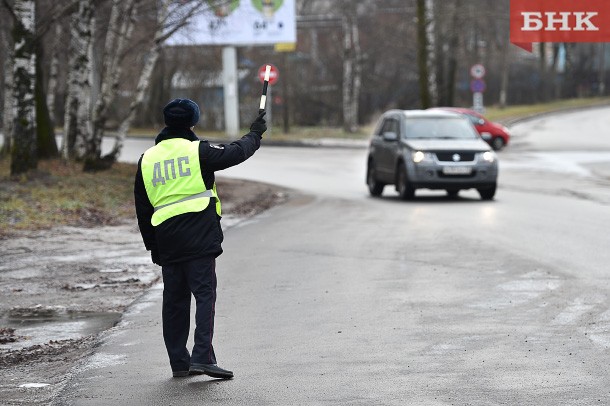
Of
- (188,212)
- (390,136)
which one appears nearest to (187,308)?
(188,212)

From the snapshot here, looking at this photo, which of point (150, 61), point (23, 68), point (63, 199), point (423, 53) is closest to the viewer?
point (63, 199)

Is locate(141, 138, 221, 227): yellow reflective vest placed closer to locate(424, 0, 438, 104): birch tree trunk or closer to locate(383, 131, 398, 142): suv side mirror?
locate(383, 131, 398, 142): suv side mirror

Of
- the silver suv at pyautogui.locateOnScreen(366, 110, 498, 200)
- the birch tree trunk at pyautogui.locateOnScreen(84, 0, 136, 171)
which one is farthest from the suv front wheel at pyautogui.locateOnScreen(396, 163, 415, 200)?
the birch tree trunk at pyautogui.locateOnScreen(84, 0, 136, 171)

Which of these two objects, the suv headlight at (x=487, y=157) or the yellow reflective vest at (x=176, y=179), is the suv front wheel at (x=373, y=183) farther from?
the yellow reflective vest at (x=176, y=179)

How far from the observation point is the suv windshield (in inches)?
963

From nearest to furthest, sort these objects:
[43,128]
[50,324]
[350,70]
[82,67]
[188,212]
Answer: [188,212], [50,324], [82,67], [43,128], [350,70]

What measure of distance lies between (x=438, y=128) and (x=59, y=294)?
545 inches

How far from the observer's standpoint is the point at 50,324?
10.2m

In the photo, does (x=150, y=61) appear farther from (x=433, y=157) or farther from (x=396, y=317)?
(x=396, y=317)

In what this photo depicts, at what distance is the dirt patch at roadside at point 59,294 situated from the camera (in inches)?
324

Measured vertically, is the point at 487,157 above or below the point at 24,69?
below

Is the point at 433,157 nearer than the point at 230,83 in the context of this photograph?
Yes

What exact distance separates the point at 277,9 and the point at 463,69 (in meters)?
31.1

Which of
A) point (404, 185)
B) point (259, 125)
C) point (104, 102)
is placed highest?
point (259, 125)
